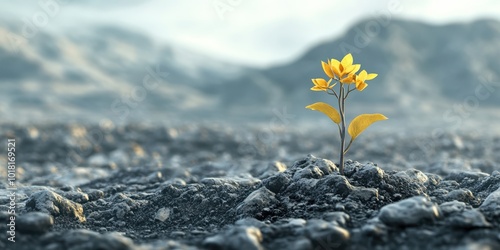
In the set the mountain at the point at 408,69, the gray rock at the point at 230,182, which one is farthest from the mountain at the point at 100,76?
the gray rock at the point at 230,182

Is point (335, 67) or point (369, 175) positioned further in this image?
point (369, 175)

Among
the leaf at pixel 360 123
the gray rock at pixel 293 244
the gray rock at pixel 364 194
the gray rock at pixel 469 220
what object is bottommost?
the gray rock at pixel 293 244

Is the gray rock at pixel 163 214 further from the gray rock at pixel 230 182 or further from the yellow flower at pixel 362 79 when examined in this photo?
the yellow flower at pixel 362 79

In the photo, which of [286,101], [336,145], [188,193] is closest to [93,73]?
[286,101]

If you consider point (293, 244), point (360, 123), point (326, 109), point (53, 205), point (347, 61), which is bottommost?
point (293, 244)

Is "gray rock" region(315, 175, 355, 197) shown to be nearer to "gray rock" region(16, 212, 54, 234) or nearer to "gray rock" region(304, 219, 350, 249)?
"gray rock" region(304, 219, 350, 249)

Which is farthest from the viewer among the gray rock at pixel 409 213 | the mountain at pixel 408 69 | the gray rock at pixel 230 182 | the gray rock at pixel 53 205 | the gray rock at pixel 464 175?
the mountain at pixel 408 69

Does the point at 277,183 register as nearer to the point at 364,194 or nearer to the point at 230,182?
the point at 230,182

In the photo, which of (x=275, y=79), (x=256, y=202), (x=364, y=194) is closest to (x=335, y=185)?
(x=364, y=194)
